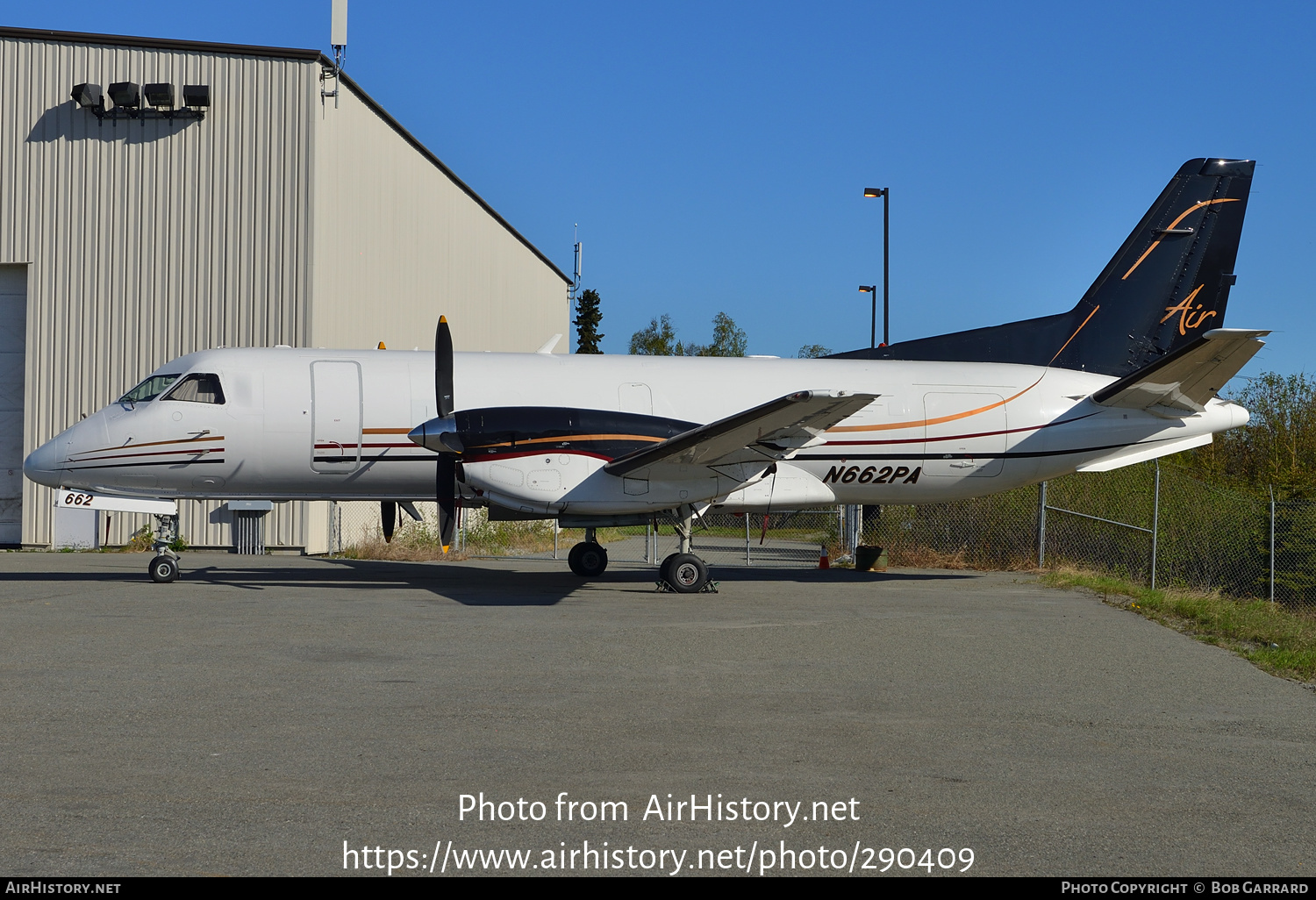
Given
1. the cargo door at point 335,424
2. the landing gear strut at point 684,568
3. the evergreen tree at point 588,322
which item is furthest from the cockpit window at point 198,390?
the evergreen tree at point 588,322

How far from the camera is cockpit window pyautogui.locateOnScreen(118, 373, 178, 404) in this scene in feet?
48.4

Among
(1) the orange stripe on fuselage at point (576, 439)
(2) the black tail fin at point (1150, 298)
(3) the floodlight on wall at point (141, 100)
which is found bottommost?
(1) the orange stripe on fuselage at point (576, 439)

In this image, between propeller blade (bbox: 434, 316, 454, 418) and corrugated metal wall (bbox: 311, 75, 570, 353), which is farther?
corrugated metal wall (bbox: 311, 75, 570, 353)

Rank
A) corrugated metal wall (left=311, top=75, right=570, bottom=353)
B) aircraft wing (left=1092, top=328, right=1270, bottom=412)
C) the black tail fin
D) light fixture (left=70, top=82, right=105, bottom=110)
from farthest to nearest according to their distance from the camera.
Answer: corrugated metal wall (left=311, top=75, right=570, bottom=353) < light fixture (left=70, top=82, right=105, bottom=110) < the black tail fin < aircraft wing (left=1092, top=328, right=1270, bottom=412)

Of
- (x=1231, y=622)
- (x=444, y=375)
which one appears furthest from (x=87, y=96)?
(x=1231, y=622)

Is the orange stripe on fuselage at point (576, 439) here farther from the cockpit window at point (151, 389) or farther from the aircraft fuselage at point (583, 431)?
the cockpit window at point (151, 389)

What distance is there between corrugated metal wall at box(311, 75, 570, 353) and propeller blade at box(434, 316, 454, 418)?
14.0ft

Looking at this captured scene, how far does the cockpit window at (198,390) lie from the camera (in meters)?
14.6

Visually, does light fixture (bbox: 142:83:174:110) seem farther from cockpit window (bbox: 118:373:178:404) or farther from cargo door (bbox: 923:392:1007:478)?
cargo door (bbox: 923:392:1007:478)

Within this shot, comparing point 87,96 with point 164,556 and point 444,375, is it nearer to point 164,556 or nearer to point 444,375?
point 164,556

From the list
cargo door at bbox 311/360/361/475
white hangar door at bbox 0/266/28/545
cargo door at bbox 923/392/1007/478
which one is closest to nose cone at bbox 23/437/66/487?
cargo door at bbox 311/360/361/475

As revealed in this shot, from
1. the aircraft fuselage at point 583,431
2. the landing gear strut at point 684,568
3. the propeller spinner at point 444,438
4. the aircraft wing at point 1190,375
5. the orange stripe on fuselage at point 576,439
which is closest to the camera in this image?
the propeller spinner at point 444,438

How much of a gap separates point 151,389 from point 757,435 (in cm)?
844

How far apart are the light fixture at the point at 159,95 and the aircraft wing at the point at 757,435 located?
15.6 m
